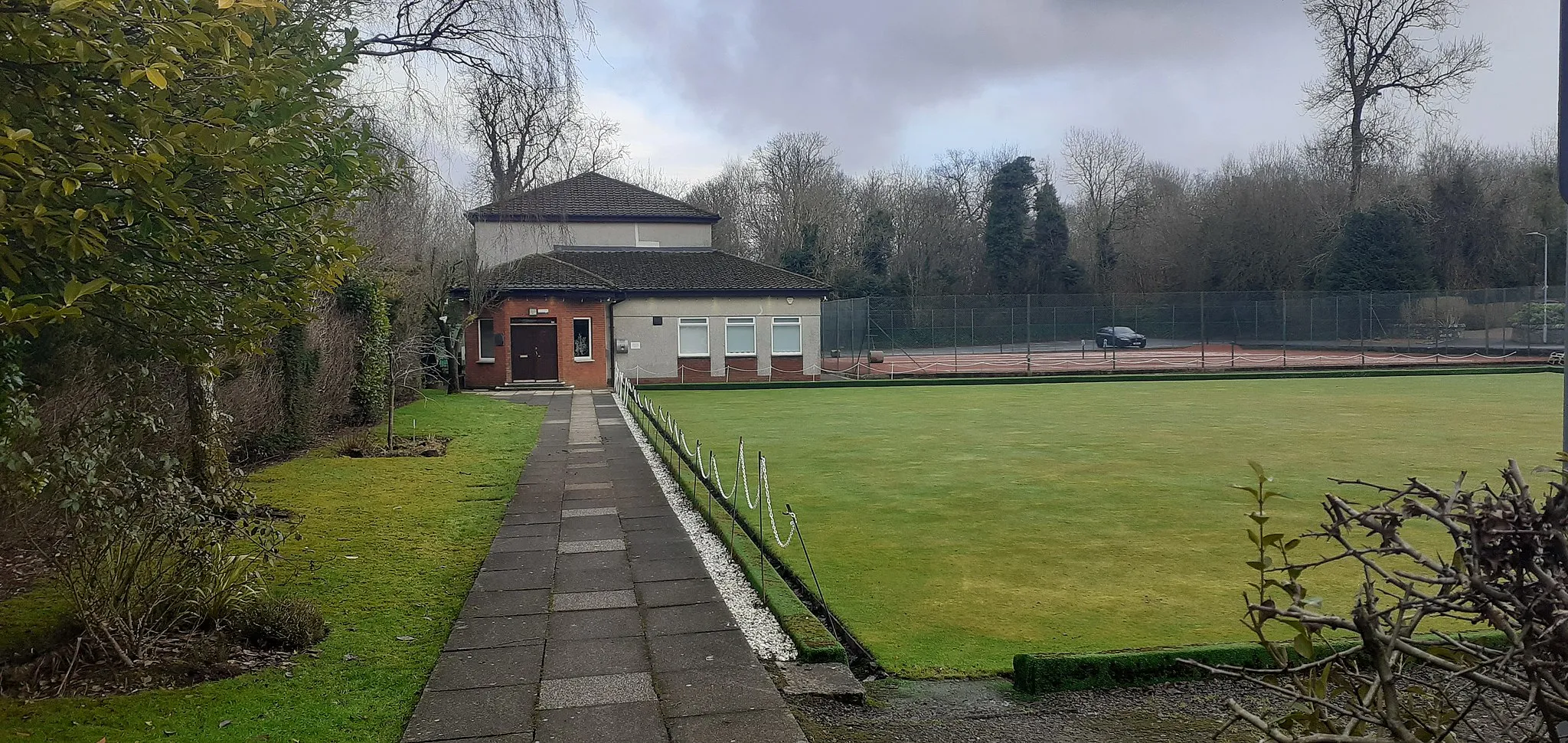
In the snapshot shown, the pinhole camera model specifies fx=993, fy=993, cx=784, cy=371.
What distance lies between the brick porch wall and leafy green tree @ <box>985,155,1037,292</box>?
1420 inches

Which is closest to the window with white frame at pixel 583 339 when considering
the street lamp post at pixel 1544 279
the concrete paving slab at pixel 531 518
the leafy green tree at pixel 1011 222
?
the concrete paving slab at pixel 531 518

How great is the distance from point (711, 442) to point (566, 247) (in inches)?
811

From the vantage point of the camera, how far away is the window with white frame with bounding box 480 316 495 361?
3031cm

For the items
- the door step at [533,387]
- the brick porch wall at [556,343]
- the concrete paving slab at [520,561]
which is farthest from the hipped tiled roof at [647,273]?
the concrete paving slab at [520,561]

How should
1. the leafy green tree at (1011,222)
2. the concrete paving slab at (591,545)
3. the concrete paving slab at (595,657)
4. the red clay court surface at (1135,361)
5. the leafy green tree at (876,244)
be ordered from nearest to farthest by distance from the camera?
the concrete paving slab at (595,657), the concrete paving slab at (591,545), the red clay court surface at (1135,361), the leafy green tree at (876,244), the leafy green tree at (1011,222)

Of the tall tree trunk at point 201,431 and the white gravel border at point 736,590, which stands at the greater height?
the tall tree trunk at point 201,431

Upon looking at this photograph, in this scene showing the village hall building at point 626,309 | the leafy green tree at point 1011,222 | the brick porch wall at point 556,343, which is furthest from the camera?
the leafy green tree at point 1011,222

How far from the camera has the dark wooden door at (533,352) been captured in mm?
30266

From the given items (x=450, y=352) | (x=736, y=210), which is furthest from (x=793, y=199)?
(x=450, y=352)

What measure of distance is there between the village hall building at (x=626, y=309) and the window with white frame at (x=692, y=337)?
0.08ft

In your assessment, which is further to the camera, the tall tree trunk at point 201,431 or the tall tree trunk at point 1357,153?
the tall tree trunk at point 1357,153

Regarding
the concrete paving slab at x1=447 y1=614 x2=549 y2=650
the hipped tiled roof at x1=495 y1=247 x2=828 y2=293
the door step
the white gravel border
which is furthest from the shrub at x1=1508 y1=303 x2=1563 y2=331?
the concrete paving slab at x1=447 y1=614 x2=549 y2=650

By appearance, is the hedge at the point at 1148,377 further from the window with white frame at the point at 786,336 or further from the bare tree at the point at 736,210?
the bare tree at the point at 736,210

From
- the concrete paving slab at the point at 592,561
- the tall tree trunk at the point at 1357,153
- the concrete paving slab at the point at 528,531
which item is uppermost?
the tall tree trunk at the point at 1357,153
